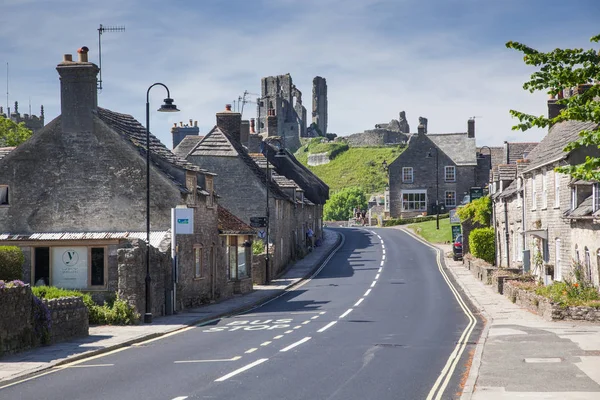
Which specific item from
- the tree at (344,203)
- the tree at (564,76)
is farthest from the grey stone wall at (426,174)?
the tree at (564,76)

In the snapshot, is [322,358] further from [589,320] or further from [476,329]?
[589,320]

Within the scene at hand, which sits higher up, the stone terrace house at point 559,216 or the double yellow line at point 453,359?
→ the stone terrace house at point 559,216

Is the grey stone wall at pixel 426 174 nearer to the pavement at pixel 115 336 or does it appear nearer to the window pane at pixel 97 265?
the pavement at pixel 115 336

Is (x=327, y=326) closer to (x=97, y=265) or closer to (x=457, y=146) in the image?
(x=97, y=265)

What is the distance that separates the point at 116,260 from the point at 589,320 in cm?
1539

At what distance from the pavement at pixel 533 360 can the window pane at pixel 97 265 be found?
13.2 meters

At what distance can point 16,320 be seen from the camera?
64.2 feet

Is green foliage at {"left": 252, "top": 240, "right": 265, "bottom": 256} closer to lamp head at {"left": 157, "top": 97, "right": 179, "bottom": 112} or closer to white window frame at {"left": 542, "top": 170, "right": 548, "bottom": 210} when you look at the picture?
white window frame at {"left": 542, "top": 170, "right": 548, "bottom": 210}

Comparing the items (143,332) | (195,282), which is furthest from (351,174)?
(143,332)

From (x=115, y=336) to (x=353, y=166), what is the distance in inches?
5691

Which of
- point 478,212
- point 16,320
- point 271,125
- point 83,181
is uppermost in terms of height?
point 271,125

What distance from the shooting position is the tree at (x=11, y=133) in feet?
209

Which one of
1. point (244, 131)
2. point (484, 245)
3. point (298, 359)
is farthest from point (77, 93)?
point (244, 131)

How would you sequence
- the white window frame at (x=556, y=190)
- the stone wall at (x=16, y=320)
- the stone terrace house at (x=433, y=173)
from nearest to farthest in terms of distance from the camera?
the stone wall at (x=16, y=320), the white window frame at (x=556, y=190), the stone terrace house at (x=433, y=173)
